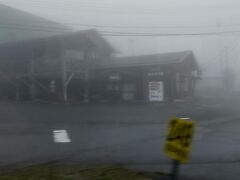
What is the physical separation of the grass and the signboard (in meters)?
21.4

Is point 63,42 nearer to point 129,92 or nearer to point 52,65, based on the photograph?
point 52,65

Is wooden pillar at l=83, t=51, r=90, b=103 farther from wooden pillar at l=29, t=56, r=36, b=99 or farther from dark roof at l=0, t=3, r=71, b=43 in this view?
wooden pillar at l=29, t=56, r=36, b=99

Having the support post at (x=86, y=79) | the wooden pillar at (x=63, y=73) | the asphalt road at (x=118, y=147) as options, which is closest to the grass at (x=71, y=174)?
the asphalt road at (x=118, y=147)

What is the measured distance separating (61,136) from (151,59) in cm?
1852

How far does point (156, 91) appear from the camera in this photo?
28.4 metres

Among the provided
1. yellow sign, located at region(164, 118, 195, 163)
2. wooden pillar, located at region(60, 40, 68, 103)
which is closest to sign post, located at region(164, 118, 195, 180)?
yellow sign, located at region(164, 118, 195, 163)

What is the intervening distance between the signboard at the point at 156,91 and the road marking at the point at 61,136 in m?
15.4

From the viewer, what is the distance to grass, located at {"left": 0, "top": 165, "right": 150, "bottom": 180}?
5965 mm

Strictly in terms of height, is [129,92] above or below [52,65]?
below

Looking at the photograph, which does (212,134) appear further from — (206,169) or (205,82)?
(205,82)

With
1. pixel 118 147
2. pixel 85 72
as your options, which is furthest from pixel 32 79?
pixel 118 147

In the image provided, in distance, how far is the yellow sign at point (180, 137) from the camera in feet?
13.7

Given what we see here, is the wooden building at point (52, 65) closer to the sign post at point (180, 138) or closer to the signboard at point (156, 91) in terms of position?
the signboard at point (156, 91)

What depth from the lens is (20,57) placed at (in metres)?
31.5
